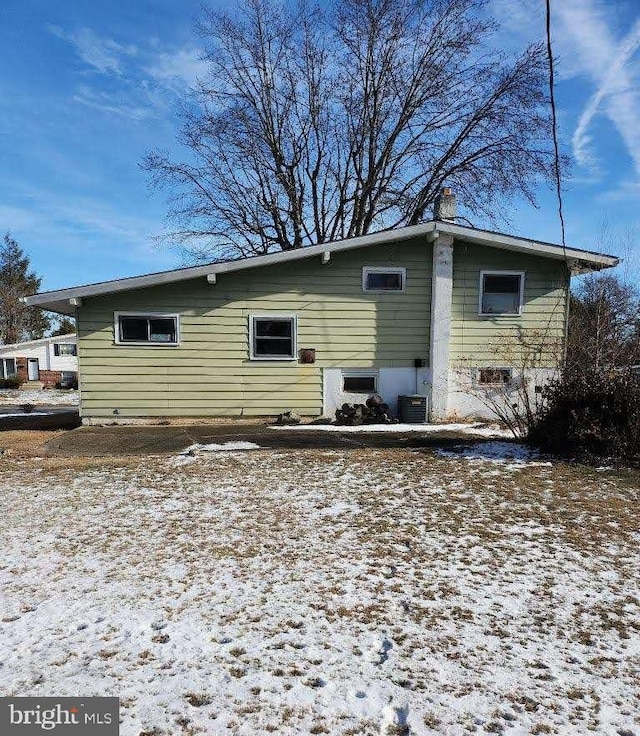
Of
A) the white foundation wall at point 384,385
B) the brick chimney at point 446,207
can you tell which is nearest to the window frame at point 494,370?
the white foundation wall at point 384,385

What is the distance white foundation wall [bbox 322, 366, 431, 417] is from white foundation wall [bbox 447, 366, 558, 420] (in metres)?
0.67

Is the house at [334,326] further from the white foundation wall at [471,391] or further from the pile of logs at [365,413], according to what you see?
the pile of logs at [365,413]

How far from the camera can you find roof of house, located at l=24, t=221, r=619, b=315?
376 inches

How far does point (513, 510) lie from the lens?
4.44m

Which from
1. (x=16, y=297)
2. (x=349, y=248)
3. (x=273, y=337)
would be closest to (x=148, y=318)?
(x=273, y=337)

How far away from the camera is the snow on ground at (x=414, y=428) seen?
9.18 m

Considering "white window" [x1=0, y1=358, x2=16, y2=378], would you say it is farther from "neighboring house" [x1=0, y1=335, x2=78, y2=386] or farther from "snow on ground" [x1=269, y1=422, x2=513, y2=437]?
"snow on ground" [x1=269, y1=422, x2=513, y2=437]

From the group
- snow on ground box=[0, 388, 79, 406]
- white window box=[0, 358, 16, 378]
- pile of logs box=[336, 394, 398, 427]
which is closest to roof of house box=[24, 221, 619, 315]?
pile of logs box=[336, 394, 398, 427]

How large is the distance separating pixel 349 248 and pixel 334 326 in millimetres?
1793

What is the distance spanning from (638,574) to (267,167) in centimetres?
1924

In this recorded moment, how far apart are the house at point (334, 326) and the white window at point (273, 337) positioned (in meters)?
0.02

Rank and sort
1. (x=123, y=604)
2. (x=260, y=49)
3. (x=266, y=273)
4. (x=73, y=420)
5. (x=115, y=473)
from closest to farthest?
(x=123, y=604) → (x=115, y=473) → (x=266, y=273) → (x=73, y=420) → (x=260, y=49)

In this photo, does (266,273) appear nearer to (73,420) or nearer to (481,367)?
(481,367)

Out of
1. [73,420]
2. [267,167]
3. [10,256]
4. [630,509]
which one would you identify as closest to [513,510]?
[630,509]
